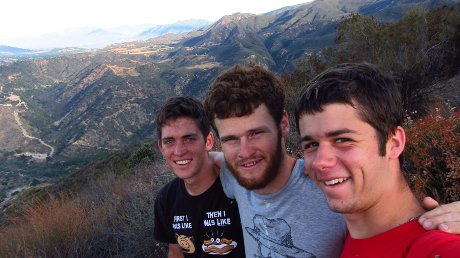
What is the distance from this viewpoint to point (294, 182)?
1.84 m

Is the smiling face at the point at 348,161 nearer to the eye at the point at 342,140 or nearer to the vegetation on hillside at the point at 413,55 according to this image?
the eye at the point at 342,140

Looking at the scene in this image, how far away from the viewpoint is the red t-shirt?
1040 millimetres

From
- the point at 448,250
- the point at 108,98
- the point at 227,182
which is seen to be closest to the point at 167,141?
the point at 227,182

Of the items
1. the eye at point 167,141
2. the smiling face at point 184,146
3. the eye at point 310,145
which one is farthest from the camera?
the eye at point 167,141

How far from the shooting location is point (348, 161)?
1303 millimetres

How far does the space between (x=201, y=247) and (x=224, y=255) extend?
0.17 m

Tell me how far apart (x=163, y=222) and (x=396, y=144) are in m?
1.77

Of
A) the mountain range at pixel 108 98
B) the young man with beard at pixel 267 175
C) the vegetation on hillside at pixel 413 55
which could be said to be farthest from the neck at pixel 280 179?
the mountain range at pixel 108 98

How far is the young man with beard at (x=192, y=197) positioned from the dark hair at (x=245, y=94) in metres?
0.46

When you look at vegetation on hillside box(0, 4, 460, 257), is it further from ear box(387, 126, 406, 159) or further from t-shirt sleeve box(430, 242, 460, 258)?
t-shirt sleeve box(430, 242, 460, 258)

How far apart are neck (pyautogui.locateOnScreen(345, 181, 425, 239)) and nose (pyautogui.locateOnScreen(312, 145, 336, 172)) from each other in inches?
8.9

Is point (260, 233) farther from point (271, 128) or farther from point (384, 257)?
point (384, 257)

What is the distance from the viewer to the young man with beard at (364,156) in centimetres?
129

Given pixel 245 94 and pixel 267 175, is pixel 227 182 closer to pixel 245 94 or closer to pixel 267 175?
pixel 267 175
